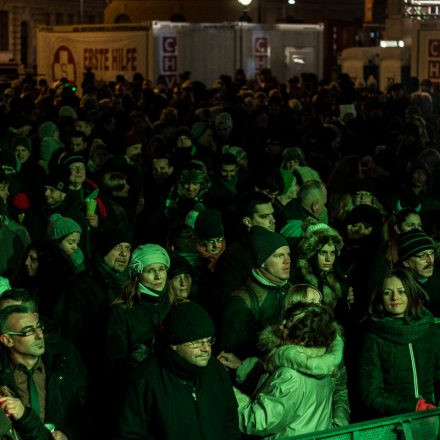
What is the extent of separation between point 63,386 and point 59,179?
418 cm

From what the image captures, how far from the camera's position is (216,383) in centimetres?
552

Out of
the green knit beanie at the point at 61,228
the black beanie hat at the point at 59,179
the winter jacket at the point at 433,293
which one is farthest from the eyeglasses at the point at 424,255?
the black beanie hat at the point at 59,179

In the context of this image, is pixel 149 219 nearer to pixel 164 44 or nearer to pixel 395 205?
pixel 395 205

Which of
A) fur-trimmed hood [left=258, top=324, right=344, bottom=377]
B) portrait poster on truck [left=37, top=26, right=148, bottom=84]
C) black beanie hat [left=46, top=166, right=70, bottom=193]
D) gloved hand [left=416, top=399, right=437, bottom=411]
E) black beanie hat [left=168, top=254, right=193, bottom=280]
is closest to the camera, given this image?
fur-trimmed hood [left=258, top=324, right=344, bottom=377]

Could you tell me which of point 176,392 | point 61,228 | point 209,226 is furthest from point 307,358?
point 61,228

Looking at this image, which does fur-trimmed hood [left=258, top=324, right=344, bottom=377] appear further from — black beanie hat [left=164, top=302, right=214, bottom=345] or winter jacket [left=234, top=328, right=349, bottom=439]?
black beanie hat [left=164, top=302, right=214, bottom=345]

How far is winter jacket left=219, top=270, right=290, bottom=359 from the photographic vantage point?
6.75 m

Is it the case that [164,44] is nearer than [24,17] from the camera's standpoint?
Yes

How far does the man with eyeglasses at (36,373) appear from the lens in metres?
5.70

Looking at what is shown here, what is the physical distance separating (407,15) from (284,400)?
19917 millimetres

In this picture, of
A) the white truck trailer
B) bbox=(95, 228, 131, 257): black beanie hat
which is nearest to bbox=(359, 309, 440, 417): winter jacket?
bbox=(95, 228, 131, 257): black beanie hat

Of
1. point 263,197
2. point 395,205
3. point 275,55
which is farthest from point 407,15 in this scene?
point 263,197

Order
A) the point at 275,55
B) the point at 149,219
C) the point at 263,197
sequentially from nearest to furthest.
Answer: the point at 263,197
the point at 149,219
the point at 275,55

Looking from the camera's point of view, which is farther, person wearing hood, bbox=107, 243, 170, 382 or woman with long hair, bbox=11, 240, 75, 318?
woman with long hair, bbox=11, 240, 75, 318
